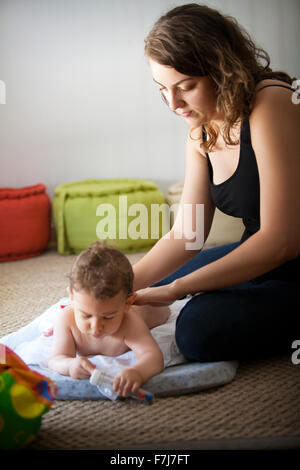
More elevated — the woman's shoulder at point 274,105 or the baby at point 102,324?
the woman's shoulder at point 274,105

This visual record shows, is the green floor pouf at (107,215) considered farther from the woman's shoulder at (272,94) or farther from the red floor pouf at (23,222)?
the woman's shoulder at (272,94)

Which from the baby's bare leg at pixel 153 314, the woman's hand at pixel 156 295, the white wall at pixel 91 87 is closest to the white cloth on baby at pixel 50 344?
the baby's bare leg at pixel 153 314

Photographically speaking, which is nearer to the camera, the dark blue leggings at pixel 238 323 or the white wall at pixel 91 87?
the dark blue leggings at pixel 238 323

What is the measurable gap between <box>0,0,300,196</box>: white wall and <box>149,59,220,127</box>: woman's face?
1.71 m

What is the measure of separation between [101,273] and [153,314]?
0.97 feet

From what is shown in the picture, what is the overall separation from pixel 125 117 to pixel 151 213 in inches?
21.8

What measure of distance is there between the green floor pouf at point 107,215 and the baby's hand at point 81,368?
4.84ft

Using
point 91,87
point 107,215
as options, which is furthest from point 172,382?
point 91,87

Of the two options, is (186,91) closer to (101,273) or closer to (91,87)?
(101,273)

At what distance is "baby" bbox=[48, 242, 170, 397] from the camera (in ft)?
3.58

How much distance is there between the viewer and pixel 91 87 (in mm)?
2850

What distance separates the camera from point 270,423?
38.8 inches

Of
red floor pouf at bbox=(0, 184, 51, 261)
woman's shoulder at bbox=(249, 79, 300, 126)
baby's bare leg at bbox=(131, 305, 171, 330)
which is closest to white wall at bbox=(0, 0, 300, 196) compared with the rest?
red floor pouf at bbox=(0, 184, 51, 261)

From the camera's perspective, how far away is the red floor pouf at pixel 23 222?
8.43 ft
